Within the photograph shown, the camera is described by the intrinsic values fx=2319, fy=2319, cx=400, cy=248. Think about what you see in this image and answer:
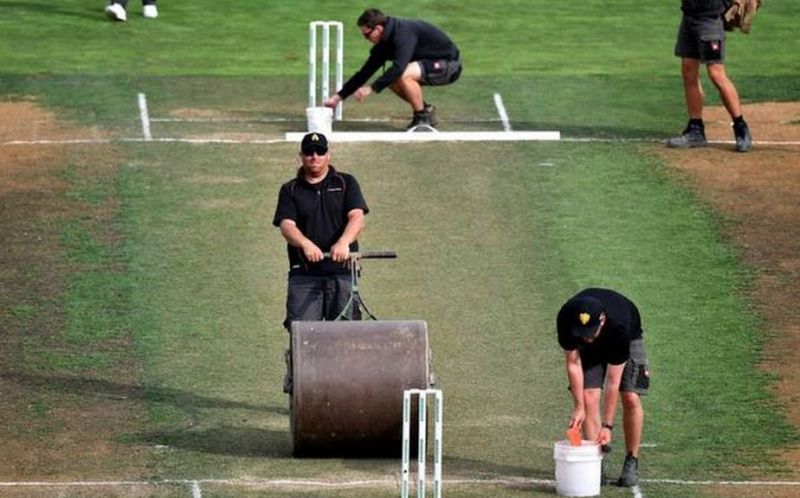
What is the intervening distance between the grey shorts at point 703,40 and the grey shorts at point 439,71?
2.61 meters

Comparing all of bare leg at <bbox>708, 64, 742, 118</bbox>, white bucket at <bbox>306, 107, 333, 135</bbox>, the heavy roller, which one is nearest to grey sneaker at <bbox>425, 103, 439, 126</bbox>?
white bucket at <bbox>306, 107, 333, 135</bbox>

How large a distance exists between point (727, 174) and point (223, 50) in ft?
25.9

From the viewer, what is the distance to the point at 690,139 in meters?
24.7

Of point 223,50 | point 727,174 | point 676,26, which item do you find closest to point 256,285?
point 727,174

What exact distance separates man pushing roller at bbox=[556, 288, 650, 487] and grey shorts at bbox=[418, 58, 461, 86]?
9.84 meters

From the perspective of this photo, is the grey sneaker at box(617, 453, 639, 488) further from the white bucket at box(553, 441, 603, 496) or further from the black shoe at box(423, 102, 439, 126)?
the black shoe at box(423, 102, 439, 126)

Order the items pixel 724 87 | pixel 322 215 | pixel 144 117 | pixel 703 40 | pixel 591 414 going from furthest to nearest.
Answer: pixel 144 117 < pixel 724 87 < pixel 703 40 < pixel 322 215 < pixel 591 414

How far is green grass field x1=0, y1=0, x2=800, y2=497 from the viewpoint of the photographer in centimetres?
1652

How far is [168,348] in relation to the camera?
61.5ft

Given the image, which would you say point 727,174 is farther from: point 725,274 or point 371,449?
point 371,449

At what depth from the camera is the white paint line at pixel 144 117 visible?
25.2 meters

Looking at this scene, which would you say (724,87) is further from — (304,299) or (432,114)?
(304,299)

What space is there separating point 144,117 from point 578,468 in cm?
1202

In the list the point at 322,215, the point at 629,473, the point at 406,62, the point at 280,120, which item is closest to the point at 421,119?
the point at 406,62
